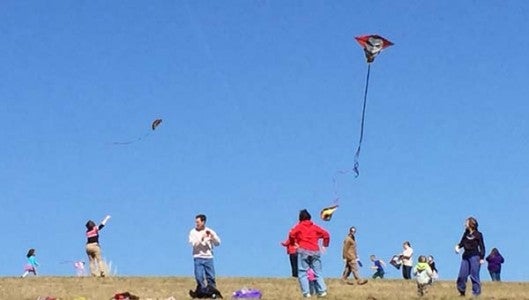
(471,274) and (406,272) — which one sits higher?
(406,272)

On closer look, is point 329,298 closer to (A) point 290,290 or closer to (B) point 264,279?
(A) point 290,290

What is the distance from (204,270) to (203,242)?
0.69 metres

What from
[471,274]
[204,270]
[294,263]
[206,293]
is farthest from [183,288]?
[471,274]

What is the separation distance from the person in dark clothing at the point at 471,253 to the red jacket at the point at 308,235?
135 inches

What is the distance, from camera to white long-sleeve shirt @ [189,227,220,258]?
24266mm

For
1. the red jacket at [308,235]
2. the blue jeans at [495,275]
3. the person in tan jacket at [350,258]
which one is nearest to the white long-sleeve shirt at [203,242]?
the red jacket at [308,235]

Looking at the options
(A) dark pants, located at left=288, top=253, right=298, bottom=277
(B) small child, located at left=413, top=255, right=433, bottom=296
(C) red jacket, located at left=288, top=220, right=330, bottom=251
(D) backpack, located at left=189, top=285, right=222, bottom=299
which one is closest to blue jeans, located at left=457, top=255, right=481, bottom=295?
(B) small child, located at left=413, top=255, right=433, bottom=296

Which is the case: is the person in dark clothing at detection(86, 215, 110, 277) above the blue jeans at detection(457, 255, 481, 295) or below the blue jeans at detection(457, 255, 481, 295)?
above

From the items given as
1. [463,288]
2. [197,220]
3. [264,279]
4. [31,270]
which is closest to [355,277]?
[264,279]

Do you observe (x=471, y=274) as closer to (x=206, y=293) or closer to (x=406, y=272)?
(x=206, y=293)

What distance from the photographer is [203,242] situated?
79.8 ft

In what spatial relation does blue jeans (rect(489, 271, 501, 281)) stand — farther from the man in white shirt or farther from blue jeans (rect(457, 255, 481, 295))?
the man in white shirt

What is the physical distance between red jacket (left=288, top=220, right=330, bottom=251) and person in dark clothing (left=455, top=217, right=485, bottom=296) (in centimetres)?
342

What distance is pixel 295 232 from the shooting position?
24.0 m
